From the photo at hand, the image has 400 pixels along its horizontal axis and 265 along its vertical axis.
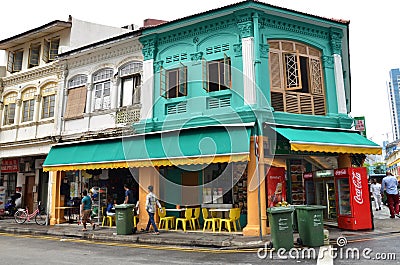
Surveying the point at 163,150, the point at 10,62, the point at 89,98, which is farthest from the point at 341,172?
the point at 10,62

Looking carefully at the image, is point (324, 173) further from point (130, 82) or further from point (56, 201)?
point (56, 201)

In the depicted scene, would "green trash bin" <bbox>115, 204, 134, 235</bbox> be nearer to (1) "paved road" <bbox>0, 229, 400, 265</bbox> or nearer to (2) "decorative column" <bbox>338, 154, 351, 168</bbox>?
(1) "paved road" <bbox>0, 229, 400, 265</bbox>

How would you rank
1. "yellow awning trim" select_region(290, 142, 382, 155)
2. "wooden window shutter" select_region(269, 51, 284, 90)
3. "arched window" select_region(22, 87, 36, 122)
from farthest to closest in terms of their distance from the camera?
"arched window" select_region(22, 87, 36, 122) → "wooden window shutter" select_region(269, 51, 284, 90) → "yellow awning trim" select_region(290, 142, 382, 155)

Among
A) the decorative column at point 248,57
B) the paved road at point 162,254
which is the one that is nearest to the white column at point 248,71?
the decorative column at point 248,57

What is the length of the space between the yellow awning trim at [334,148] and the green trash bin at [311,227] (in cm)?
222

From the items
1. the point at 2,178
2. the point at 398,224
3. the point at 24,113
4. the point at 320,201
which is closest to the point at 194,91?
the point at 320,201

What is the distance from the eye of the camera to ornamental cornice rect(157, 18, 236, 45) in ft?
42.8

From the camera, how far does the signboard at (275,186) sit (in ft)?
38.0

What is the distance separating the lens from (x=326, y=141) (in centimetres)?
1149

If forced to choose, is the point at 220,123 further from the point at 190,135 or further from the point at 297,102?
the point at 297,102

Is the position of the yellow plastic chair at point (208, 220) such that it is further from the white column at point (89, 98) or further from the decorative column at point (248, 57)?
the white column at point (89, 98)

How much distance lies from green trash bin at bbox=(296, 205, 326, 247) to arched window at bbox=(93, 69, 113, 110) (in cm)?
959

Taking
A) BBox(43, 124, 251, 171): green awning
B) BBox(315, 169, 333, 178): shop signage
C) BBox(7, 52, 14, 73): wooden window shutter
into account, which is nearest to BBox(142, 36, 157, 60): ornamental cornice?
BBox(43, 124, 251, 171): green awning

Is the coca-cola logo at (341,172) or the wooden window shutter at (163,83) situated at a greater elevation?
the wooden window shutter at (163,83)
